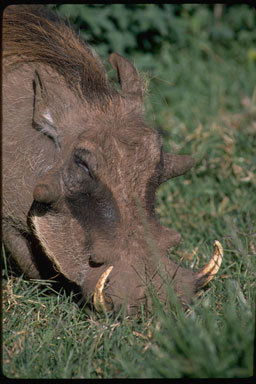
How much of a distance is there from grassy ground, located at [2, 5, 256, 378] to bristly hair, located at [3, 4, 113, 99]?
458 millimetres

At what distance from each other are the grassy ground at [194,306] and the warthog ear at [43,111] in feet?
2.10

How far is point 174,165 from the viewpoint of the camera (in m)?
2.82

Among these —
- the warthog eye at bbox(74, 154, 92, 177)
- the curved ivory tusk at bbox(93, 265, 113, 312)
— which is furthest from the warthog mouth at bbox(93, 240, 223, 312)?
the warthog eye at bbox(74, 154, 92, 177)

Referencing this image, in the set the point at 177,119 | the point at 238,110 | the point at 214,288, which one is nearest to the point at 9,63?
the point at 214,288

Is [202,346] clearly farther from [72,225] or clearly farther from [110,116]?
[110,116]

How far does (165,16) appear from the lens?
4961mm

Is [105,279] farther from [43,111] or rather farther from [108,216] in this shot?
[43,111]

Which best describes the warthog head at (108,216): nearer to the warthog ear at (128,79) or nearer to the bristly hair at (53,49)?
the bristly hair at (53,49)

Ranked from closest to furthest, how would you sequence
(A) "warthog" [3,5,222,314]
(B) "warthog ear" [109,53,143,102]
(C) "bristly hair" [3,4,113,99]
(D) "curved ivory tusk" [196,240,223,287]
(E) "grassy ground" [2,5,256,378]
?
(E) "grassy ground" [2,5,256,378] < (A) "warthog" [3,5,222,314] < (D) "curved ivory tusk" [196,240,223,287] < (C) "bristly hair" [3,4,113,99] < (B) "warthog ear" [109,53,143,102]

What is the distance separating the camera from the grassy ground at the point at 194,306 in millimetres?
1952

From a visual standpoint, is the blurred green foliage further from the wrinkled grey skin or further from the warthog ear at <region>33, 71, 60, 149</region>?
the warthog ear at <region>33, 71, 60, 149</region>

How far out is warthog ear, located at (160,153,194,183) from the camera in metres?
2.79

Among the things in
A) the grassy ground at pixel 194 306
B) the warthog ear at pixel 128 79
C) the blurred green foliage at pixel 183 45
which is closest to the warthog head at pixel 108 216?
the grassy ground at pixel 194 306

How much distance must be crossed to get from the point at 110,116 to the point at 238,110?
106 inches
